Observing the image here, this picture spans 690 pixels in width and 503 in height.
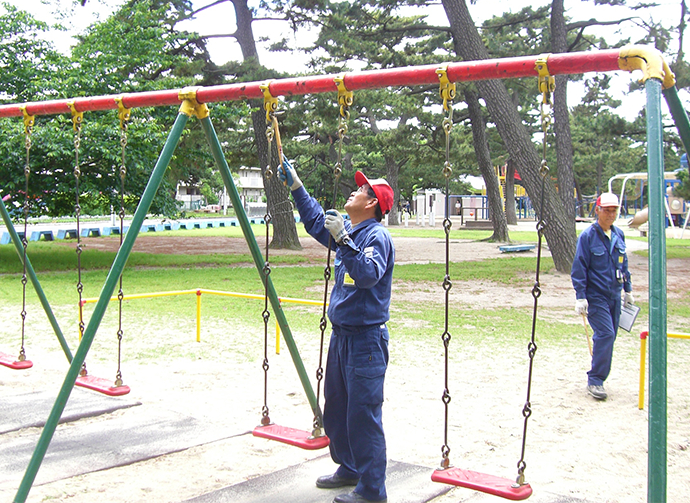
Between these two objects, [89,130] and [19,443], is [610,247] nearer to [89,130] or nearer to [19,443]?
[19,443]

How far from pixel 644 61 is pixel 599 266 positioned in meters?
2.67

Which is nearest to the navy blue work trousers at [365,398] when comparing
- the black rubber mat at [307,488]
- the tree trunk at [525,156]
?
the black rubber mat at [307,488]

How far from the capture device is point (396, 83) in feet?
11.2

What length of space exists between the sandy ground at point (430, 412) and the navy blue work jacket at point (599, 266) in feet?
2.76

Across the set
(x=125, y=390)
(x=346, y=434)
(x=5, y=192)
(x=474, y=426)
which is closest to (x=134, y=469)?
(x=125, y=390)

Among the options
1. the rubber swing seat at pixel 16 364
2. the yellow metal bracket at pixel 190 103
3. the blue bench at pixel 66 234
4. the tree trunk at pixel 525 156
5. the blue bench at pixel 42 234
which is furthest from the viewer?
the blue bench at pixel 66 234

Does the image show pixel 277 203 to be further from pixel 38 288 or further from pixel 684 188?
pixel 38 288

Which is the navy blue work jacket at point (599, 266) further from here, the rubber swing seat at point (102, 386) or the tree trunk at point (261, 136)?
the tree trunk at point (261, 136)

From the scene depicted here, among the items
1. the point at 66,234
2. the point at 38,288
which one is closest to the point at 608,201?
the point at 38,288

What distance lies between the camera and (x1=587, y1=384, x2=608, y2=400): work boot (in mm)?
5203

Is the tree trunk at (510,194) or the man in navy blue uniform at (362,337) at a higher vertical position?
the tree trunk at (510,194)

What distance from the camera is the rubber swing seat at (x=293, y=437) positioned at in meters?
3.47

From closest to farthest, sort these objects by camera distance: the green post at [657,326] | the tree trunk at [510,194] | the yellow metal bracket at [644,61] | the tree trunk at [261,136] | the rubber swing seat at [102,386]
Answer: the green post at [657,326] → the yellow metal bracket at [644,61] → the rubber swing seat at [102,386] → the tree trunk at [261,136] → the tree trunk at [510,194]

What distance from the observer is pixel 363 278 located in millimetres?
3035
